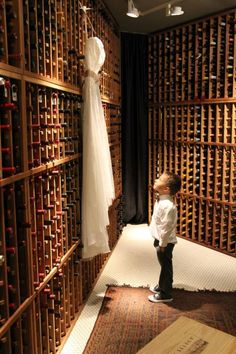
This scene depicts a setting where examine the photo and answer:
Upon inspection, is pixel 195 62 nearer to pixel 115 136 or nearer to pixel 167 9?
pixel 167 9

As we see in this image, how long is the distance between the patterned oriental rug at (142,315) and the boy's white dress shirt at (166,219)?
52cm

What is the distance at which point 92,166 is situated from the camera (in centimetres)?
256

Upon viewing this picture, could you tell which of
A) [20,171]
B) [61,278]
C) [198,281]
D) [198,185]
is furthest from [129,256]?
[20,171]

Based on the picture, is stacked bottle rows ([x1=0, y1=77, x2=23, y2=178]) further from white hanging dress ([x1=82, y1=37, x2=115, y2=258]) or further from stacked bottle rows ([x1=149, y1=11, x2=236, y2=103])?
stacked bottle rows ([x1=149, y1=11, x2=236, y2=103])

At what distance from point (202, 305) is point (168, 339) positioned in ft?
4.86

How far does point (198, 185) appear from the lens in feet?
13.8

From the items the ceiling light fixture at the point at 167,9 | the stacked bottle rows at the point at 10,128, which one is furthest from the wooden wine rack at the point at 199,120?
the stacked bottle rows at the point at 10,128

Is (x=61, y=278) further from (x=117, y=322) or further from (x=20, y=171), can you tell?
(x=20, y=171)

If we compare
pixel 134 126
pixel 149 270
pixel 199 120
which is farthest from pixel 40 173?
pixel 134 126

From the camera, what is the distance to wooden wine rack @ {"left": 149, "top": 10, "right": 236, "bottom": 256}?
381 centimetres

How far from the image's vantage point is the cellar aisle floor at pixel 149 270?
2.81m

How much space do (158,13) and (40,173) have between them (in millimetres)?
2799

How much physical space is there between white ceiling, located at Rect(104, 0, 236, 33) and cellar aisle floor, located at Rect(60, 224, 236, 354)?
2.57 metres

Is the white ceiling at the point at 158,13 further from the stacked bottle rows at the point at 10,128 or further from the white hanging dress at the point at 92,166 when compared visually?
the stacked bottle rows at the point at 10,128
